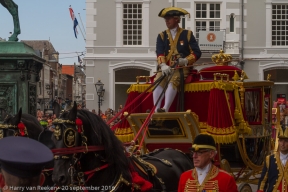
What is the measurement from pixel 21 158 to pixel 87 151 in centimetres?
292

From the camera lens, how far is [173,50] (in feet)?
28.2

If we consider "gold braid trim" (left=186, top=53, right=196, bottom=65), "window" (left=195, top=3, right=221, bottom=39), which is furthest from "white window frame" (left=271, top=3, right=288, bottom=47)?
"gold braid trim" (left=186, top=53, right=196, bottom=65)

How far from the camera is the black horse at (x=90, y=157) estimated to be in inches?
212

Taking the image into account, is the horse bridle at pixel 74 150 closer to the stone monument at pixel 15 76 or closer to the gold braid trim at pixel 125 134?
the stone monument at pixel 15 76

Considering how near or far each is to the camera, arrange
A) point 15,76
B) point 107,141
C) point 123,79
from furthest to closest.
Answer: point 123,79
point 15,76
point 107,141

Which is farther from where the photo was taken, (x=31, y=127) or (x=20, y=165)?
(x=31, y=127)

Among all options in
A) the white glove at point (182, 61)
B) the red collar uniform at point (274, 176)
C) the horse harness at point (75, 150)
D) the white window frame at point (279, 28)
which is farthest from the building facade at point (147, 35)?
the horse harness at point (75, 150)

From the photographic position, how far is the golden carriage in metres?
8.30

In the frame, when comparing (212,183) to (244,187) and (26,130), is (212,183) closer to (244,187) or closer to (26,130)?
(26,130)

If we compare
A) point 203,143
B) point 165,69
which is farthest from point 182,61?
point 203,143

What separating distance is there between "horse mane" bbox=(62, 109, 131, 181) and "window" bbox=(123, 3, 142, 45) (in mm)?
24023

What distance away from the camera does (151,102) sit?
921 centimetres

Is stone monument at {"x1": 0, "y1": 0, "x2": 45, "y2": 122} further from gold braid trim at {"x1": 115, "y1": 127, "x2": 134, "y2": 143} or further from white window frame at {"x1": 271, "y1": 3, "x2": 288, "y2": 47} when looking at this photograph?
white window frame at {"x1": 271, "y1": 3, "x2": 288, "y2": 47}

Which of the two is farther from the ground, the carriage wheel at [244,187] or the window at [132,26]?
the window at [132,26]
